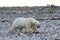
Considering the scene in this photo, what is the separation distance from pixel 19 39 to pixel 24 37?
46cm

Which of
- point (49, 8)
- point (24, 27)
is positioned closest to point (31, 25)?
point (24, 27)

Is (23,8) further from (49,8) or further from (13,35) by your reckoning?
(13,35)

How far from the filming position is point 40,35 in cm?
1055

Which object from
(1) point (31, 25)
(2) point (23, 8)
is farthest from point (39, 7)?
(1) point (31, 25)

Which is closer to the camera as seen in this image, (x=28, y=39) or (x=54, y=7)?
(x=28, y=39)

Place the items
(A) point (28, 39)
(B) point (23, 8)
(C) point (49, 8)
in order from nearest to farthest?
(A) point (28, 39)
(C) point (49, 8)
(B) point (23, 8)

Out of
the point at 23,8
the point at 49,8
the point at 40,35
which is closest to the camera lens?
the point at 40,35

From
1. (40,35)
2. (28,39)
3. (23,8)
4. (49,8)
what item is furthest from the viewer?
(23,8)

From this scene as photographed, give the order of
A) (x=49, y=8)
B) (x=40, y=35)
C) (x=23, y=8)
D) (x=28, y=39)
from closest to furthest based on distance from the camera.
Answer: (x=28, y=39) → (x=40, y=35) → (x=49, y=8) → (x=23, y=8)

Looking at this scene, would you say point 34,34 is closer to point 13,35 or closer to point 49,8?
point 13,35

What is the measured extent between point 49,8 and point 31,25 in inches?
549
